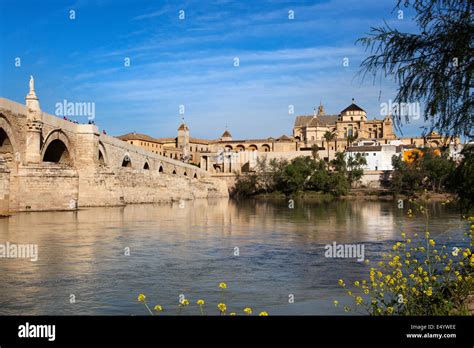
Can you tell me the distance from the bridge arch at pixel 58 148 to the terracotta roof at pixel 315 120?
319 ft

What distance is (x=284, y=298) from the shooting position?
9.66 m

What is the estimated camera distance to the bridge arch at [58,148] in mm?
35944

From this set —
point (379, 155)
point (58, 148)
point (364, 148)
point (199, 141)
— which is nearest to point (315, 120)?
point (199, 141)

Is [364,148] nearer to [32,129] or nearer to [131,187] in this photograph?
[131,187]

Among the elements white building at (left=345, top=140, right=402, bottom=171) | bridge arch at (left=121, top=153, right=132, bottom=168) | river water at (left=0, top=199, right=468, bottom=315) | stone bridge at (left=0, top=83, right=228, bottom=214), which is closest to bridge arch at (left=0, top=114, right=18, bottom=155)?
stone bridge at (left=0, top=83, right=228, bottom=214)

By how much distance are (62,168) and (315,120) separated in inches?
4180

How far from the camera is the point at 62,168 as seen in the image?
1286 inches

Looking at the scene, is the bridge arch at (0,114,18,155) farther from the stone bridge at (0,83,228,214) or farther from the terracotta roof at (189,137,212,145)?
the terracotta roof at (189,137,212,145)

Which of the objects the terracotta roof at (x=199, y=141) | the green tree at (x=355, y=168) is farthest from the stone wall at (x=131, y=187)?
the terracotta roof at (x=199, y=141)

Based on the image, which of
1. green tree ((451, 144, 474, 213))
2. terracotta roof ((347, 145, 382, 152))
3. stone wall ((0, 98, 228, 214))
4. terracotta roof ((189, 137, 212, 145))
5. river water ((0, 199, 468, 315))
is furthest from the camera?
terracotta roof ((189, 137, 212, 145))

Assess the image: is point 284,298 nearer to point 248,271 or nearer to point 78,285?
point 248,271

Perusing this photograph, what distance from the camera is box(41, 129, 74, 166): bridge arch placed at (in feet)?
118
